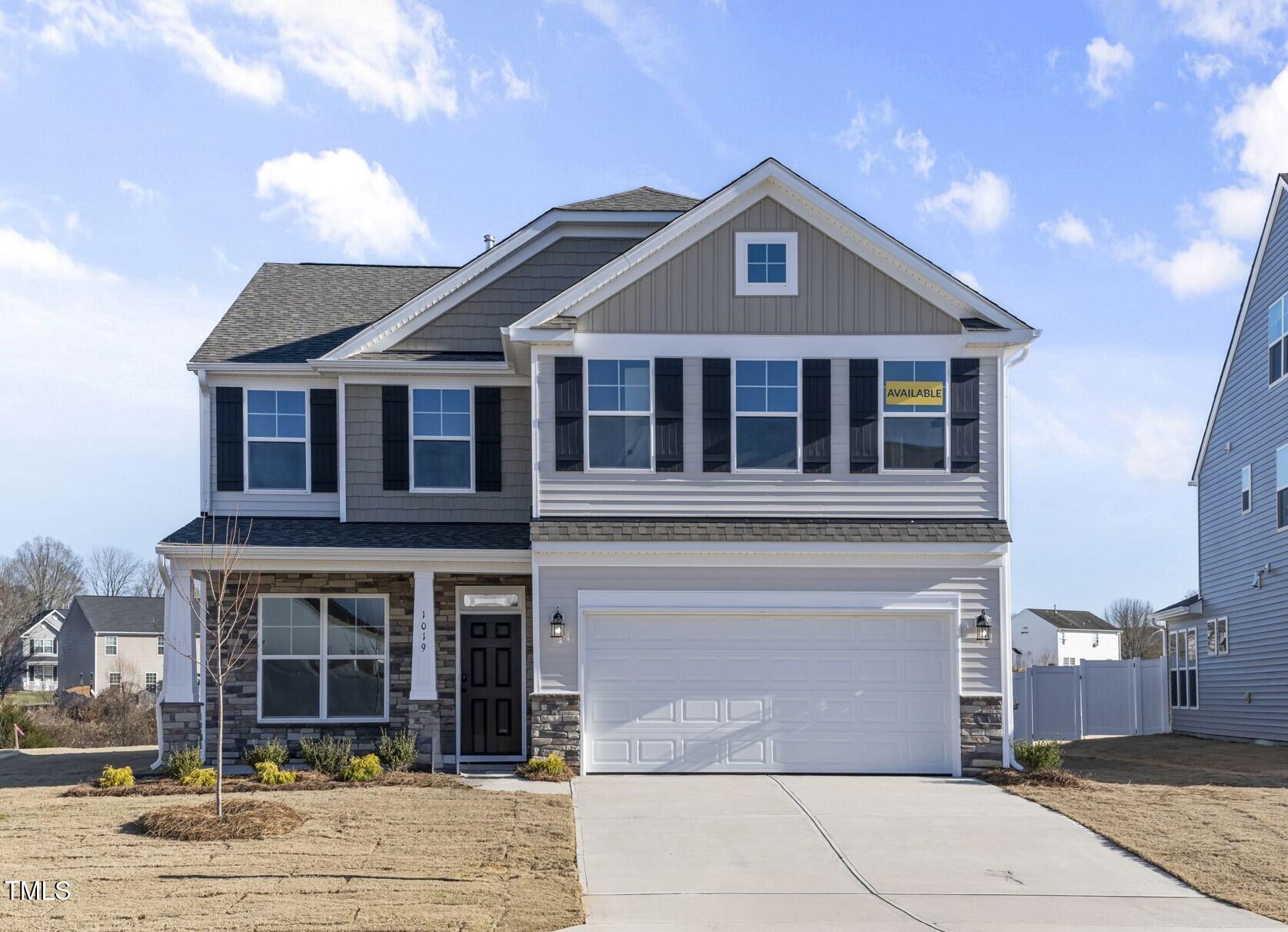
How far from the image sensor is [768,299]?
1714 cm

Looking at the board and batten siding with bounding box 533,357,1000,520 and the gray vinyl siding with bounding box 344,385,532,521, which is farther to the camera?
the gray vinyl siding with bounding box 344,385,532,521

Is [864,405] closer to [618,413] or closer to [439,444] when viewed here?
[618,413]

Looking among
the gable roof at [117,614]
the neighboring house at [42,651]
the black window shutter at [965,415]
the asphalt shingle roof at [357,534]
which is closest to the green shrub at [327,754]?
the asphalt shingle roof at [357,534]

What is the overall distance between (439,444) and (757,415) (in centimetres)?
467

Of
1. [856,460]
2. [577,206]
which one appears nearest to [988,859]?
→ [856,460]

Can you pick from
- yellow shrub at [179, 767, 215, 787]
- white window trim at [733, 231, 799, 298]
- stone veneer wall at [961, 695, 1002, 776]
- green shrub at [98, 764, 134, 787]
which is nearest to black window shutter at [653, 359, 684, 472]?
white window trim at [733, 231, 799, 298]

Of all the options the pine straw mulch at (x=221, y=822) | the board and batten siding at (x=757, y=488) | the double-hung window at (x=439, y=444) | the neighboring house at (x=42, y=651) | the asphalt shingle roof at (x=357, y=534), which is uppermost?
the double-hung window at (x=439, y=444)

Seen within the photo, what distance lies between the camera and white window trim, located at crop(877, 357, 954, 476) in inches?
669

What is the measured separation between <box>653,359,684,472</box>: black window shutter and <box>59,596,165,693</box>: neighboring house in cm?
4744

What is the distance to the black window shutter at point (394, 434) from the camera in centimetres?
1853

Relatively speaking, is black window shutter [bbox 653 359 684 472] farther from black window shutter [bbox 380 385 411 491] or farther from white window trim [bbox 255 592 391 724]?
white window trim [bbox 255 592 391 724]

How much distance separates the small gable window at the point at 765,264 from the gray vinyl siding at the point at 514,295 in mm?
2656

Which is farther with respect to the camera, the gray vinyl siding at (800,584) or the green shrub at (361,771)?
the gray vinyl siding at (800,584)

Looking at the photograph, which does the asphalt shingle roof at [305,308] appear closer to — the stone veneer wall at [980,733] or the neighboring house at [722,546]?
the neighboring house at [722,546]
